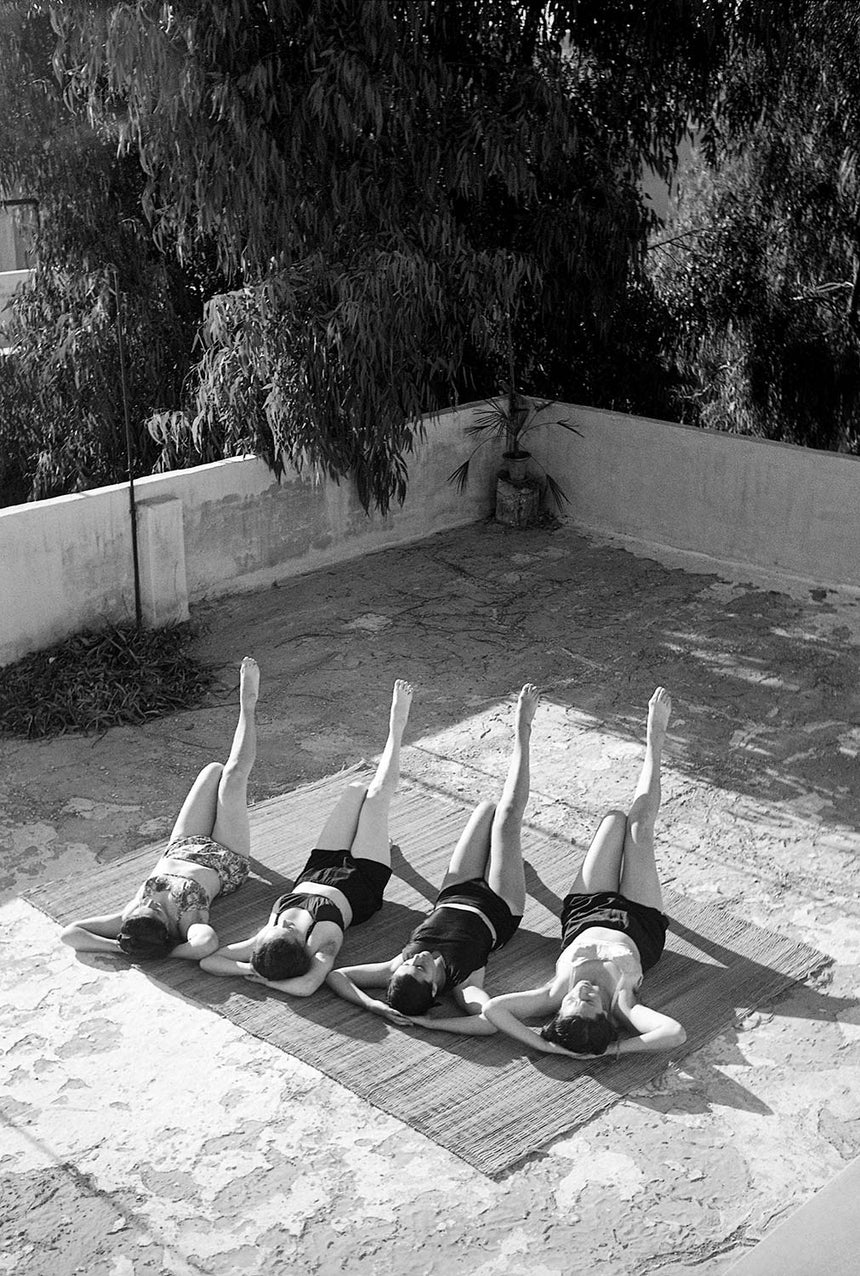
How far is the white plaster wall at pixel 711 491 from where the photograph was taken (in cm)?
797

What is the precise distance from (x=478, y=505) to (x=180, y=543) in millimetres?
2370

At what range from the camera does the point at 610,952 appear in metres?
4.31

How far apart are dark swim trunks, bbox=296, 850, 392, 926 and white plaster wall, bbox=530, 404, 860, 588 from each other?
4.07m

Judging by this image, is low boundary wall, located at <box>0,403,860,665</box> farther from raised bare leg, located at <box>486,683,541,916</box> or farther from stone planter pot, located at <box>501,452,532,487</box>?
raised bare leg, located at <box>486,683,541,916</box>

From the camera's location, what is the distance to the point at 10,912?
4852 millimetres

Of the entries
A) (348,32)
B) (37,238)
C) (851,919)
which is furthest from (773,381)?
(851,919)

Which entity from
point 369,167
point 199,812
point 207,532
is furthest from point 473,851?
point 369,167

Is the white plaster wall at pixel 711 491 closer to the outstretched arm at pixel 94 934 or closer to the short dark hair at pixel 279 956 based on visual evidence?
the short dark hair at pixel 279 956

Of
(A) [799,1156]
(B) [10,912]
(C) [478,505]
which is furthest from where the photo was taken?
(C) [478,505]

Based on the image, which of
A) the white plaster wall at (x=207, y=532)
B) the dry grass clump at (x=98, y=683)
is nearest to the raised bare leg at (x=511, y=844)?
the dry grass clump at (x=98, y=683)

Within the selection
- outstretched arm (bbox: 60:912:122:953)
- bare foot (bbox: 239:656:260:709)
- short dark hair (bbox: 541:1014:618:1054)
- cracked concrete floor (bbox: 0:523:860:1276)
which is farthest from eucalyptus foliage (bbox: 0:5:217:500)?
short dark hair (bbox: 541:1014:618:1054)

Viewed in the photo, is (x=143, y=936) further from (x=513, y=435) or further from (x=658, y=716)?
(x=513, y=435)

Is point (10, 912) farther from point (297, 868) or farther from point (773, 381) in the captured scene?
point (773, 381)

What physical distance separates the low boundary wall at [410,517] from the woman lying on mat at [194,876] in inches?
80.4
